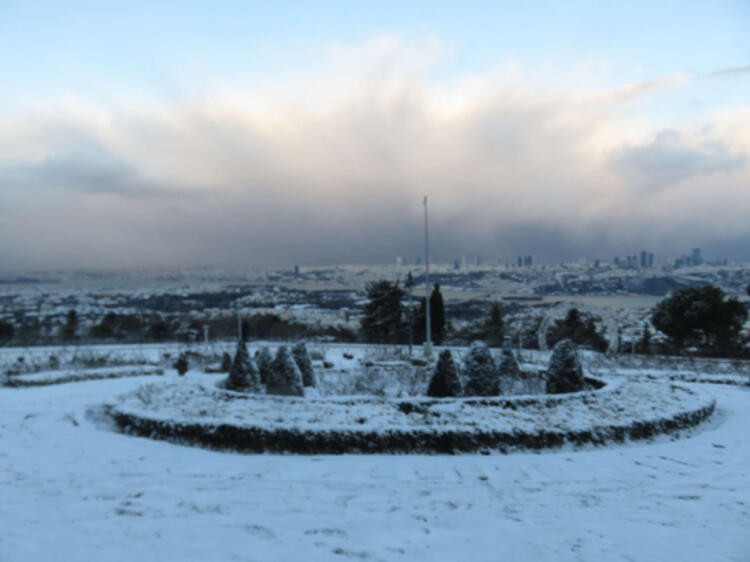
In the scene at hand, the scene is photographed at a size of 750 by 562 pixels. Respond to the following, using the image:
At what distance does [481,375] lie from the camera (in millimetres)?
9523

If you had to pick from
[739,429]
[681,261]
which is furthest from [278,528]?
[681,261]

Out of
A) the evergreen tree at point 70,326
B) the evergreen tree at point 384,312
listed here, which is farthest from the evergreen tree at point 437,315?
the evergreen tree at point 70,326

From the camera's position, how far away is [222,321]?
34031mm

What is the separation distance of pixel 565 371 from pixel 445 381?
8.23ft

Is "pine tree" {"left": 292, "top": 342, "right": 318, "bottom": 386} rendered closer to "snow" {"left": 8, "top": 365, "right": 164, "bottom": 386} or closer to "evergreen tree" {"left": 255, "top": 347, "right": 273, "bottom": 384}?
"evergreen tree" {"left": 255, "top": 347, "right": 273, "bottom": 384}

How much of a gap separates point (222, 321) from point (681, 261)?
50.5 metres

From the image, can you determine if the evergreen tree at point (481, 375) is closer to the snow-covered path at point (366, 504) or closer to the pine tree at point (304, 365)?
the snow-covered path at point (366, 504)

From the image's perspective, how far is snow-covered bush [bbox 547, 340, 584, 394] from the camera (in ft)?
32.6

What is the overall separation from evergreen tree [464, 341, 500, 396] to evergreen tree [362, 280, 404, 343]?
68.2 ft

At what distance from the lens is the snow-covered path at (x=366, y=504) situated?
4.02 metres

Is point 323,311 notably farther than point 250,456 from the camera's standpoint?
Yes

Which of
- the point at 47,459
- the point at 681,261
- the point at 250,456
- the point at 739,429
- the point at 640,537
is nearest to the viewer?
the point at 640,537

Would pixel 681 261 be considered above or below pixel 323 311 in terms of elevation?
above

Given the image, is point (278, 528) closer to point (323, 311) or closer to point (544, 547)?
point (544, 547)
